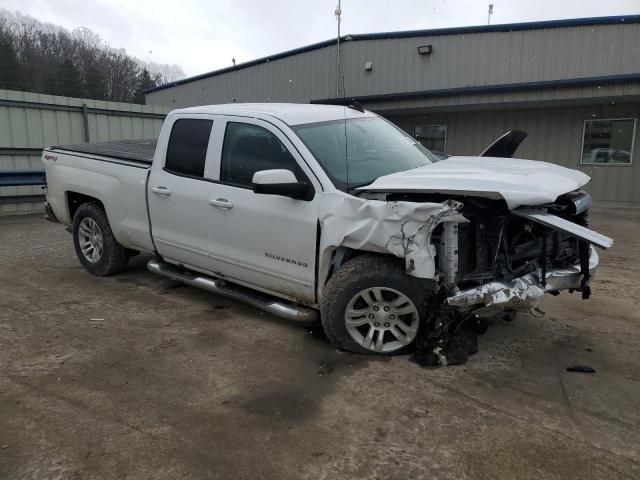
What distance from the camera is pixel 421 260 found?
11.3ft

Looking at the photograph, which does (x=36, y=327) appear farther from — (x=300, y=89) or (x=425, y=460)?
(x=300, y=89)

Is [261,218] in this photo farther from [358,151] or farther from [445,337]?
[445,337]

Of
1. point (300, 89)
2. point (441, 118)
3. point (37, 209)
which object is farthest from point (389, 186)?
point (300, 89)

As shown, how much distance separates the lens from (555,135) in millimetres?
13516

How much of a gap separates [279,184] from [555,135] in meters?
11.9

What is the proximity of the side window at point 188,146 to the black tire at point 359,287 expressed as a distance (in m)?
1.70

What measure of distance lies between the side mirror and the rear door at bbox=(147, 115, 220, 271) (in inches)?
35.4

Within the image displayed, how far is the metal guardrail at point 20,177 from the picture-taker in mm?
10281

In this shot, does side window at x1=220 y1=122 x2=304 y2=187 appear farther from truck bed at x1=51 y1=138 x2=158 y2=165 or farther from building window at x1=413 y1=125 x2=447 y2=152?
building window at x1=413 y1=125 x2=447 y2=152

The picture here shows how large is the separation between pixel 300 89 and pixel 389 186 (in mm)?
14356

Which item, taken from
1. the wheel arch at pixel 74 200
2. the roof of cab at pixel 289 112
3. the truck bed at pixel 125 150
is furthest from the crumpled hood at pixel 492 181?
the wheel arch at pixel 74 200

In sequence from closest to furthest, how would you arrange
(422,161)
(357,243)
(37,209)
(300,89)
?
(357,243), (422,161), (37,209), (300,89)

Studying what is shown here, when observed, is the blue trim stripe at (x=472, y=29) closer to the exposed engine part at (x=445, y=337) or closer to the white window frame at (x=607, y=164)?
the white window frame at (x=607, y=164)

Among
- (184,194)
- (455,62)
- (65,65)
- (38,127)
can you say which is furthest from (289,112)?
(65,65)
